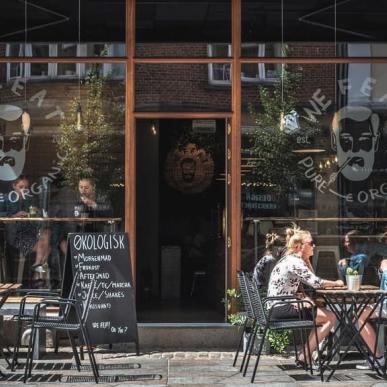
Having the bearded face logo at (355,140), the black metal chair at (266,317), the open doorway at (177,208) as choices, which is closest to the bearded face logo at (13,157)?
the open doorway at (177,208)

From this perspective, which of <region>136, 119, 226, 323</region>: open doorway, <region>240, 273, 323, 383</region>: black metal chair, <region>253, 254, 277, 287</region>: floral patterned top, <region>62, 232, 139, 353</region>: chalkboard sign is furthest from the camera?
<region>136, 119, 226, 323</region>: open doorway

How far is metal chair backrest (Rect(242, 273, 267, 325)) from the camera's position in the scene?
743 cm

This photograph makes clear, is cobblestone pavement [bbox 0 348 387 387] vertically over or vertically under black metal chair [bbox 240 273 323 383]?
under

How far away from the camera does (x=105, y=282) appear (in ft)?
27.2

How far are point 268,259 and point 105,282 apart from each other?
2.10m

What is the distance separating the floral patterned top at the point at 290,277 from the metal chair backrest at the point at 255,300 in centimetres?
29

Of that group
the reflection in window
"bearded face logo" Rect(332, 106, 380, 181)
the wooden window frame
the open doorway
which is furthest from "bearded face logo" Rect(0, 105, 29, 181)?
"bearded face logo" Rect(332, 106, 380, 181)

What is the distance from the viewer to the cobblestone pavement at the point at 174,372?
7230 millimetres

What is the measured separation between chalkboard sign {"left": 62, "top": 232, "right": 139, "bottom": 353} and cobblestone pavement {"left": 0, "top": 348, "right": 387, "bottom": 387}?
1.11ft

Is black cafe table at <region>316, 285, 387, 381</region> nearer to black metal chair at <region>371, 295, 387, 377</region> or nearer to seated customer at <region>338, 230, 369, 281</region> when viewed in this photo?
black metal chair at <region>371, 295, 387, 377</region>
